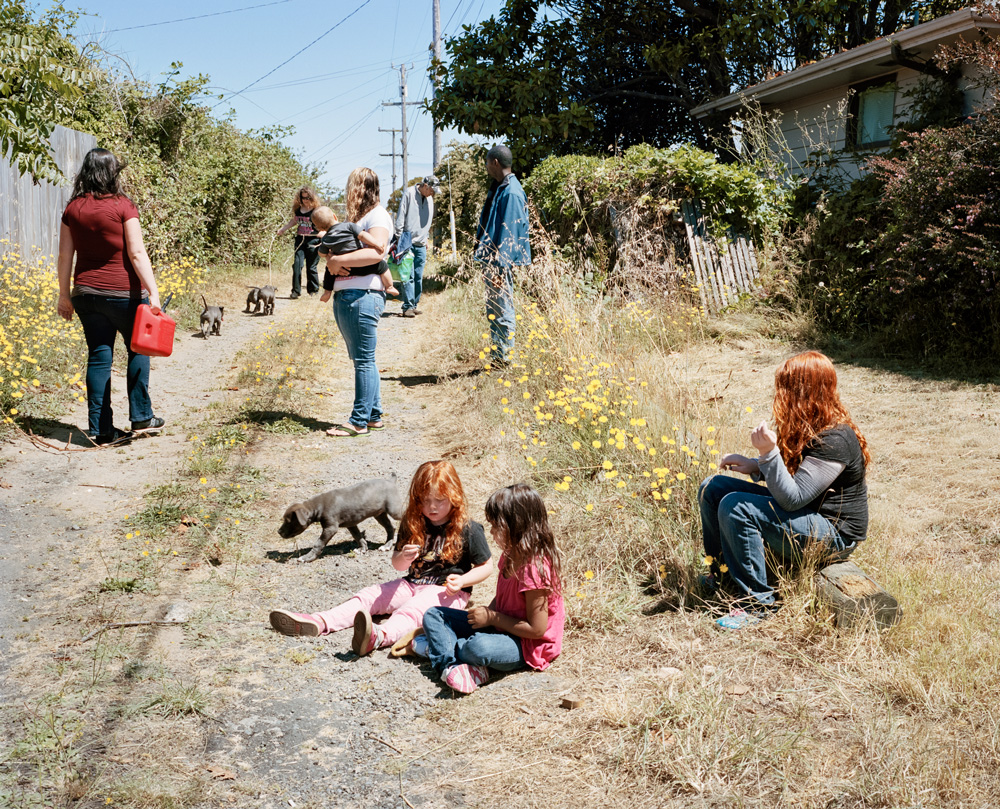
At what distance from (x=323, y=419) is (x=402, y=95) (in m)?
43.6

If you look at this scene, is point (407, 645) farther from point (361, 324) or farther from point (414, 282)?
point (414, 282)

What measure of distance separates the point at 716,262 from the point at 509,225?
396cm

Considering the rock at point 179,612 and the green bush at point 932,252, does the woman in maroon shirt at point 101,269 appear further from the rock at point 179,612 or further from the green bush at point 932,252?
the green bush at point 932,252

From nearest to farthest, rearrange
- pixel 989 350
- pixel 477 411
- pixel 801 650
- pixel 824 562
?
pixel 801 650
pixel 824 562
pixel 477 411
pixel 989 350

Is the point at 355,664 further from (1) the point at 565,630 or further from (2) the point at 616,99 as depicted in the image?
(2) the point at 616,99

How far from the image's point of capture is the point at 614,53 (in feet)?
56.4

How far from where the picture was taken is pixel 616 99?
1783 cm

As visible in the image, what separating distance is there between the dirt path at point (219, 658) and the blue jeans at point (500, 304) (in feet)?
7.15

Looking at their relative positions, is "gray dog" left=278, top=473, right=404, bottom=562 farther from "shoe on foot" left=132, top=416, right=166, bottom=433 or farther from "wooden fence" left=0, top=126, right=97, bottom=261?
"wooden fence" left=0, top=126, right=97, bottom=261

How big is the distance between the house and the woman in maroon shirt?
29.3ft

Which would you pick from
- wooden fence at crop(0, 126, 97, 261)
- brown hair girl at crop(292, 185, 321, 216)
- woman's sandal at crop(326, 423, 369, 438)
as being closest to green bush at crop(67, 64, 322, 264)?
wooden fence at crop(0, 126, 97, 261)

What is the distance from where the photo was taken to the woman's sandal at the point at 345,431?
263 inches

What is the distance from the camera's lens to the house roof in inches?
394

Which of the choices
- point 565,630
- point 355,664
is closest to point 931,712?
point 565,630
